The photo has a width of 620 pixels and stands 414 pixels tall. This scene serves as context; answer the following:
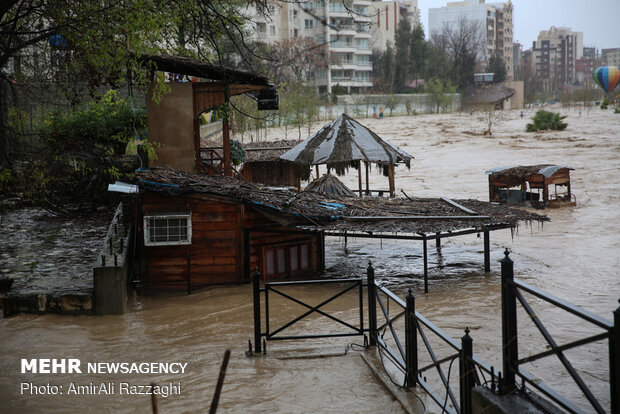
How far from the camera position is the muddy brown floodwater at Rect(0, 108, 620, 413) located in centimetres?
830

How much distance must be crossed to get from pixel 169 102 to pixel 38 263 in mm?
6131

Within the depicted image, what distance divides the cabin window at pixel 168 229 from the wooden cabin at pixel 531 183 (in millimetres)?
17058

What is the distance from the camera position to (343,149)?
20.4 meters

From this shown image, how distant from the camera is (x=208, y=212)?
1544 cm

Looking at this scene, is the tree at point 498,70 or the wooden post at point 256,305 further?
the tree at point 498,70

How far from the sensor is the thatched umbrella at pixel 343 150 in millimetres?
20219

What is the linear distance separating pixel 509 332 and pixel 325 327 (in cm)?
700

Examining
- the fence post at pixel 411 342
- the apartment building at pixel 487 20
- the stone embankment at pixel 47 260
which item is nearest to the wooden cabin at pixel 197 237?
the stone embankment at pixel 47 260

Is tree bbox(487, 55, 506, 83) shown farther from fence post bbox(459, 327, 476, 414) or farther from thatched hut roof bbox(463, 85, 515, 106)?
fence post bbox(459, 327, 476, 414)

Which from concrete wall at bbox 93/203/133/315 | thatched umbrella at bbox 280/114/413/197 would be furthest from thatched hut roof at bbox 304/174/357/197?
concrete wall at bbox 93/203/133/315

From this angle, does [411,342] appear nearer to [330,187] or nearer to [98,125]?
[330,187]

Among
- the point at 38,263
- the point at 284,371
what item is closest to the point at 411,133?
the point at 38,263

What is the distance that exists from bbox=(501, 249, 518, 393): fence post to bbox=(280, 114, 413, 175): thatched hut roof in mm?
14422

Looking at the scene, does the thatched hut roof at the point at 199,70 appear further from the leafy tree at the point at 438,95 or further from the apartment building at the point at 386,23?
the apartment building at the point at 386,23
